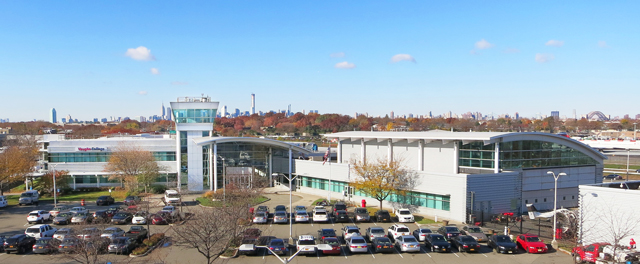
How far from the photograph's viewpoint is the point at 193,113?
6112 cm

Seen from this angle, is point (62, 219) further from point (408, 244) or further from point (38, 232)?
point (408, 244)

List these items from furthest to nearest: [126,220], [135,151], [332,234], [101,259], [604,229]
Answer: [135,151] < [126,220] < [332,234] < [604,229] < [101,259]

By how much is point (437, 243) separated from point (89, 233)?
20195 millimetres

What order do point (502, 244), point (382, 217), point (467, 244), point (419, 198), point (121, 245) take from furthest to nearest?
point (419, 198), point (382, 217), point (502, 244), point (467, 244), point (121, 245)

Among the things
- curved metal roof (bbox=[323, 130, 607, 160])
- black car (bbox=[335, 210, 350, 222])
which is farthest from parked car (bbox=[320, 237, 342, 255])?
curved metal roof (bbox=[323, 130, 607, 160])

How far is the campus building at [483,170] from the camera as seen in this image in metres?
38.3

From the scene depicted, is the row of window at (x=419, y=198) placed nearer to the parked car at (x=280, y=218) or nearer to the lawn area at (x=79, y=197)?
the parked car at (x=280, y=218)

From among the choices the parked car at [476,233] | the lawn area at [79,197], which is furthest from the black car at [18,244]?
the parked car at [476,233]

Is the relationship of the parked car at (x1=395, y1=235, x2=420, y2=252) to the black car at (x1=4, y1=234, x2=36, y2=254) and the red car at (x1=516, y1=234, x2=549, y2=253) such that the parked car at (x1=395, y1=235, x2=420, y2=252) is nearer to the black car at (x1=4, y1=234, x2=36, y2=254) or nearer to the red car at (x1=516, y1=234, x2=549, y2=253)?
the red car at (x1=516, y1=234, x2=549, y2=253)

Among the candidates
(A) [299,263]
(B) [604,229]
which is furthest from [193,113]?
(B) [604,229]

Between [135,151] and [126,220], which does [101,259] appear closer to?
[126,220]

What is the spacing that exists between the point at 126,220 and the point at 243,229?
46.4 ft

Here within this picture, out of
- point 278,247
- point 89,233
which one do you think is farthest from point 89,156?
point 278,247

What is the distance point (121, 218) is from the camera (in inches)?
1446
